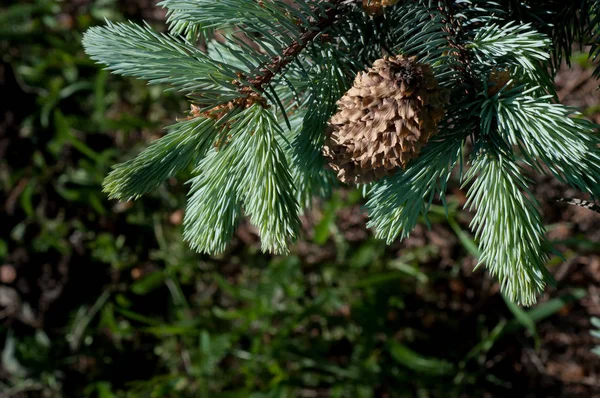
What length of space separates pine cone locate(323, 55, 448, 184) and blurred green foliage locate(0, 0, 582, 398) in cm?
112

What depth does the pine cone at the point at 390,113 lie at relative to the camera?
0.69 m

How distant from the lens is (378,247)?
1.99 metres

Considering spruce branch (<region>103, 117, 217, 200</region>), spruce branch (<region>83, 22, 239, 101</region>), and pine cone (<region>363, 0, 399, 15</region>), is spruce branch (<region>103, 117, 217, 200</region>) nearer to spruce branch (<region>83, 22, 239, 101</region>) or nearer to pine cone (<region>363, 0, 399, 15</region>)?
spruce branch (<region>83, 22, 239, 101</region>)

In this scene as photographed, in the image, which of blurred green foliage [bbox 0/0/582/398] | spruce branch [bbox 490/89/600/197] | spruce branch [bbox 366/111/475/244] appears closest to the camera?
spruce branch [bbox 490/89/600/197]

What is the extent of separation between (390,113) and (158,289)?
1.73 m

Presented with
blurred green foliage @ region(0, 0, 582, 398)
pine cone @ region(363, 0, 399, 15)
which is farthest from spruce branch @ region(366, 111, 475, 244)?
blurred green foliage @ region(0, 0, 582, 398)

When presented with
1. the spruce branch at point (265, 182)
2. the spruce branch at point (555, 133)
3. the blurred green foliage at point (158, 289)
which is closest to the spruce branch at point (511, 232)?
the spruce branch at point (555, 133)

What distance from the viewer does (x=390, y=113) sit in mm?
695

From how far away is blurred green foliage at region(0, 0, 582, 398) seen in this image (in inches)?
74.7

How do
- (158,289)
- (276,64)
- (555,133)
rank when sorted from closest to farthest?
(555,133)
(276,64)
(158,289)

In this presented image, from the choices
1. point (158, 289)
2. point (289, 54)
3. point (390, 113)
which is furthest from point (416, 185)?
point (158, 289)

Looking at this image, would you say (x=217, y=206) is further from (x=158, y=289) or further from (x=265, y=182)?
(x=158, y=289)

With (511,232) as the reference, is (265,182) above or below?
above

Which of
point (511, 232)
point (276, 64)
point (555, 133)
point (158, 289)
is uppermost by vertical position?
point (276, 64)
